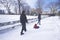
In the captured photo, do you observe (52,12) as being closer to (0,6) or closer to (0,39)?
(0,6)

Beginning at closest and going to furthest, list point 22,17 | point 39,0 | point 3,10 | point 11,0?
point 22,17 < point 3,10 < point 11,0 < point 39,0

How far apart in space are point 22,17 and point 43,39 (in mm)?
2175

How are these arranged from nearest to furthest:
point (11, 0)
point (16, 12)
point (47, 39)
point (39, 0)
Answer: point (47, 39) → point (11, 0) → point (16, 12) → point (39, 0)

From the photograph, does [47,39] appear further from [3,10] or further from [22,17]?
[3,10]

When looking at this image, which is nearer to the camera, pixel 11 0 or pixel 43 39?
pixel 43 39

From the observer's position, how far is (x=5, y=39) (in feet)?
23.9

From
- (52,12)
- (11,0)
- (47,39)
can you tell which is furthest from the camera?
(52,12)

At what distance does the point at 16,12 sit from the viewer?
118ft

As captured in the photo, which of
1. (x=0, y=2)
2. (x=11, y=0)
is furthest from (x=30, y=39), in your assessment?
(x=11, y=0)

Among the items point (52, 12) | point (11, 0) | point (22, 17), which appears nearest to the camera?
point (22, 17)

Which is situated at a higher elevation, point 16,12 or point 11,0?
point 11,0

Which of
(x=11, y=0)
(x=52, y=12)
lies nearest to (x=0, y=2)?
(x=11, y=0)

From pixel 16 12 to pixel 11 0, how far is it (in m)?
7.05

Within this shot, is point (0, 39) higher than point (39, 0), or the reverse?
point (39, 0)
